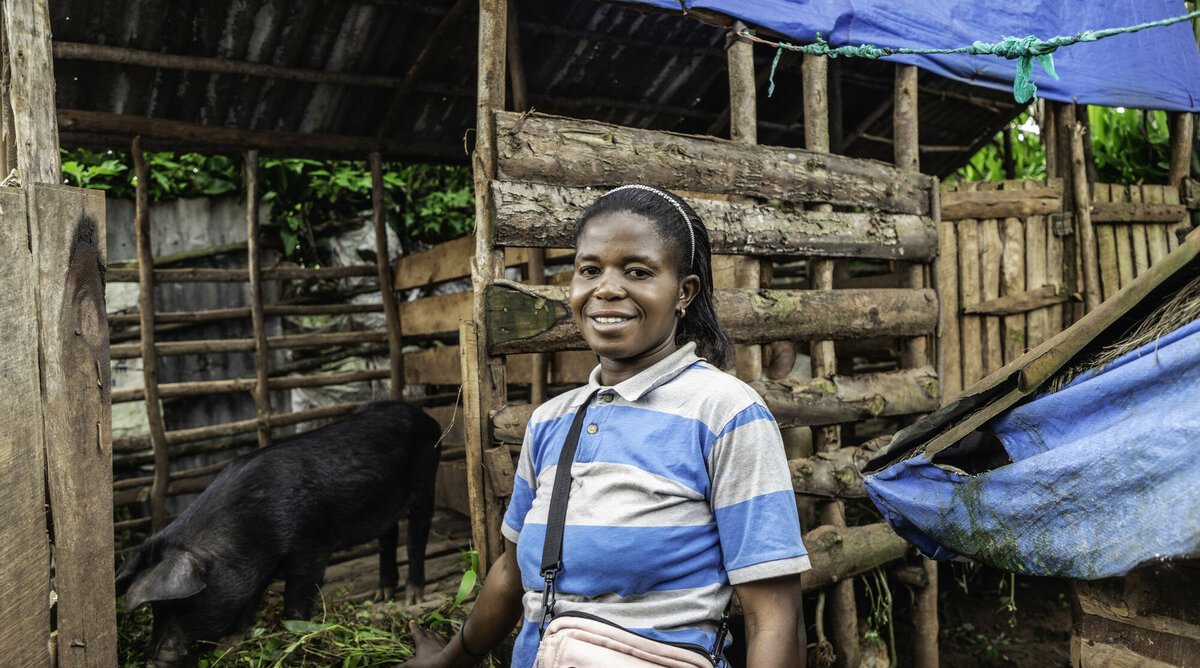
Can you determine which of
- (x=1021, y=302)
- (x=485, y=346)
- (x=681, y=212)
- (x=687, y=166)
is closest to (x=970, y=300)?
(x=1021, y=302)

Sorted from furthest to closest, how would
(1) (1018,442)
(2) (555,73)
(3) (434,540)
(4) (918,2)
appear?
1. (3) (434,540)
2. (2) (555,73)
3. (4) (918,2)
4. (1) (1018,442)

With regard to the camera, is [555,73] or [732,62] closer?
[732,62]

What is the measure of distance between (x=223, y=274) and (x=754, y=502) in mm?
5596

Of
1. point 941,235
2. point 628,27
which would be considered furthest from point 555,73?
point 941,235

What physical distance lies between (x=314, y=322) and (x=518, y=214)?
17.4ft

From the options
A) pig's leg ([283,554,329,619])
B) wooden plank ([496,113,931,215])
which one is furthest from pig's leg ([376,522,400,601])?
wooden plank ([496,113,931,215])

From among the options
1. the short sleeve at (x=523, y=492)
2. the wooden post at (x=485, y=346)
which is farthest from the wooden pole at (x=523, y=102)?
the short sleeve at (x=523, y=492)

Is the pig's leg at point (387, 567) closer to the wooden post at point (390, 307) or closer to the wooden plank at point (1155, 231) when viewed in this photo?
the wooden post at point (390, 307)

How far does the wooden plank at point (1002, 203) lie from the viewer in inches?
193

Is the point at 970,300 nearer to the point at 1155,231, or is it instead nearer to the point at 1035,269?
the point at 1035,269

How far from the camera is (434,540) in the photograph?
20.0 ft

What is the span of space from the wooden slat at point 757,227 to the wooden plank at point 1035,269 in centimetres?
108

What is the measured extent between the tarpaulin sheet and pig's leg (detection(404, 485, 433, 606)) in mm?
3134

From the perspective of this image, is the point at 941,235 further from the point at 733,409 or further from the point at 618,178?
the point at 733,409
